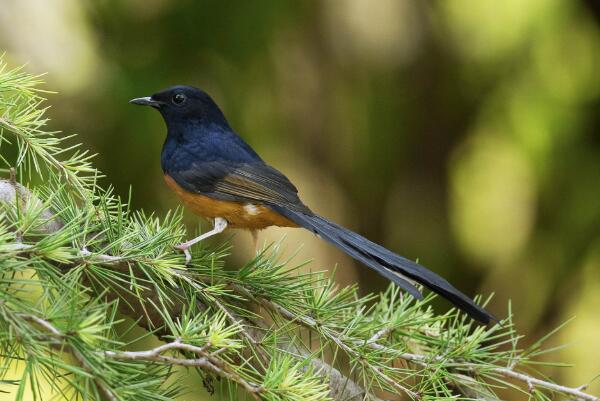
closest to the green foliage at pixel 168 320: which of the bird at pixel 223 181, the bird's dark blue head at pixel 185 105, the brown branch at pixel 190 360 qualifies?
the brown branch at pixel 190 360

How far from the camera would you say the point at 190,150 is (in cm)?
301

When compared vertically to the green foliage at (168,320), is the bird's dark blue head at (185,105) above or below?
above

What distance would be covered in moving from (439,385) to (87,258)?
35.0 inches

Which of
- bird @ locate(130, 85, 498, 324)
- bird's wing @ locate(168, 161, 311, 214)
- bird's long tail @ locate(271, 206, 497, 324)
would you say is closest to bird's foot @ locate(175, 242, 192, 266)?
bird @ locate(130, 85, 498, 324)

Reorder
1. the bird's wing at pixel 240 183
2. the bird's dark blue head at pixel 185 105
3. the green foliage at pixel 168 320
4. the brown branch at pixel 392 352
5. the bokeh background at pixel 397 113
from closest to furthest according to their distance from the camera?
the green foliage at pixel 168 320
the brown branch at pixel 392 352
the bird's wing at pixel 240 183
the bird's dark blue head at pixel 185 105
the bokeh background at pixel 397 113

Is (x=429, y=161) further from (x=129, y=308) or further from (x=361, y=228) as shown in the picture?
(x=129, y=308)

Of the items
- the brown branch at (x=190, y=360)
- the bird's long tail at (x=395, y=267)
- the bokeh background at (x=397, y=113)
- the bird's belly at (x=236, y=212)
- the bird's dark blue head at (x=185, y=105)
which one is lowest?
the brown branch at (x=190, y=360)

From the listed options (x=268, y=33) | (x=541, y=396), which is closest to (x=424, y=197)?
(x=268, y=33)

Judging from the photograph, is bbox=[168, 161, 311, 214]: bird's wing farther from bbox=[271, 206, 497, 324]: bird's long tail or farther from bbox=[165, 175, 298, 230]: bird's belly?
bbox=[271, 206, 497, 324]: bird's long tail

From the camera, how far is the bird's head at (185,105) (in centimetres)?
315

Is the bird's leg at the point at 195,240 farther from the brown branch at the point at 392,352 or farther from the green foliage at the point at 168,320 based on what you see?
the brown branch at the point at 392,352

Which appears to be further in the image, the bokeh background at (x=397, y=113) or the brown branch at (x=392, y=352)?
the bokeh background at (x=397, y=113)

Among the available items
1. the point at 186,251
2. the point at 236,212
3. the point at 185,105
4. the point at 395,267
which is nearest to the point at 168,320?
the point at 186,251

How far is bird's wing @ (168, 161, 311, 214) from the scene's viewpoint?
8.91 ft
